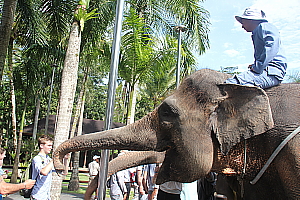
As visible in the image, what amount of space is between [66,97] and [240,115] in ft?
20.0

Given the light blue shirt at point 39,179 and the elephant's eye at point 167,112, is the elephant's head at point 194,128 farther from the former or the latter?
the light blue shirt at point 39,179

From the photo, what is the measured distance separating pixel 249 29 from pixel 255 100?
790 mm

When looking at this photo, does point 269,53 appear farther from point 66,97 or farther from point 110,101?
point 66,97

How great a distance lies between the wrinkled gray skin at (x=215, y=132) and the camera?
2355mm

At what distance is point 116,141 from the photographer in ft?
8.19

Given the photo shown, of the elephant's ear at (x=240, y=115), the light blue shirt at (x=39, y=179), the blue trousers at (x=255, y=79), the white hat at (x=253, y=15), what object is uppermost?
the white hat at (x=253, y=15)

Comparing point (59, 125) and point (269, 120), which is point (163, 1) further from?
point (269, 120)

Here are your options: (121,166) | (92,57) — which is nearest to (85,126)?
(92,57)

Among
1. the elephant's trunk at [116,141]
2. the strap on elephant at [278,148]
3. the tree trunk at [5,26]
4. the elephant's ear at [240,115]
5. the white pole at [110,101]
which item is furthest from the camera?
the tree trunk at [5,26]

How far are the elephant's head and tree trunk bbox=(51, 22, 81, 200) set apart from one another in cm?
517

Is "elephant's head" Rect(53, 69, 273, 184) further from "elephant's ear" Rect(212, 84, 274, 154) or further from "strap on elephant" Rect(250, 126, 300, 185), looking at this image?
"strap on elephant" Rect(250, 126, 300, 185)

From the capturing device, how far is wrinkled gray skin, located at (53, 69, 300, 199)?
2.36 meters

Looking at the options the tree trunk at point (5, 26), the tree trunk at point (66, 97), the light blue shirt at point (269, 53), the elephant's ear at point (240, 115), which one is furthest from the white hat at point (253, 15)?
the tree trunk at point (5, 26)

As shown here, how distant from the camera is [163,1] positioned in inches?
489
